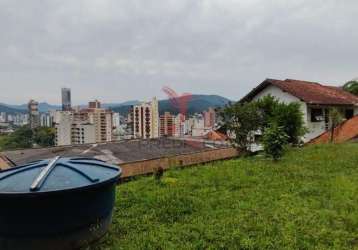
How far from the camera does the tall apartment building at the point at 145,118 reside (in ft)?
165

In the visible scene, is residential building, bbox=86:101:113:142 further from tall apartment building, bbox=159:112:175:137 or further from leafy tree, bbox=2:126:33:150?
tall apartment building, bbox=159:112:175:137

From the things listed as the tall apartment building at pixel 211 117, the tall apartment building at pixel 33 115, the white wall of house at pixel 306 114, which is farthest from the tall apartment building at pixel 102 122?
the white wall of house at pixel 306 114

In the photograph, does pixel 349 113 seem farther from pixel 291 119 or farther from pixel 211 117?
pixel 211 117

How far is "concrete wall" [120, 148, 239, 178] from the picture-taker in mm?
9109

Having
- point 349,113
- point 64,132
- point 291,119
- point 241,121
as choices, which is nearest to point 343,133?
point 349,113

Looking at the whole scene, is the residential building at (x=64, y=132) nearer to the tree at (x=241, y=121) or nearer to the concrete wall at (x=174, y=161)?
the concrete wall at (x=174, y=161)

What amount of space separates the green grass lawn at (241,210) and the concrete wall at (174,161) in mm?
1908

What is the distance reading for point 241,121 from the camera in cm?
1078

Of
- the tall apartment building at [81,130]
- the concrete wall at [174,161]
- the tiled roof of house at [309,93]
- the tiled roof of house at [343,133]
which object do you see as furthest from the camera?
the tall apartment building at [81,130]

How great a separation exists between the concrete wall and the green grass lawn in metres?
1.91

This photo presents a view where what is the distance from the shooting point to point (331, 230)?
12.8 feet

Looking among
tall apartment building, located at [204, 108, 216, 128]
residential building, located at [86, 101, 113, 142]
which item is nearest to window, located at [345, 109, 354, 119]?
tall apartment building, located at [204, 108, 216, 128]

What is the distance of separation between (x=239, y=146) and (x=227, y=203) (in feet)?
21.0

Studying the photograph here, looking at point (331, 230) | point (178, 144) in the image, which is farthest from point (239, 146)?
point (331, 230)
